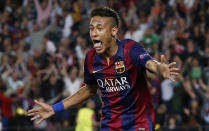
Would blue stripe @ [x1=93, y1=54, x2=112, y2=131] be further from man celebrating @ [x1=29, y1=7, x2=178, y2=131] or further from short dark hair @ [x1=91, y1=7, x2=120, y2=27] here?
short dark hair @ [x1=91, y1=7, x2=120, y2=27]

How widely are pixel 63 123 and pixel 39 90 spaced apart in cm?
110

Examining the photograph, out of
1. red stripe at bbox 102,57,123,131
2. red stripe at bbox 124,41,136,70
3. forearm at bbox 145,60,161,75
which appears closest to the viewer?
forearm at bbox 145,60,161,75

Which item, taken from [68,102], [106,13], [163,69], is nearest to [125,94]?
[68,102]

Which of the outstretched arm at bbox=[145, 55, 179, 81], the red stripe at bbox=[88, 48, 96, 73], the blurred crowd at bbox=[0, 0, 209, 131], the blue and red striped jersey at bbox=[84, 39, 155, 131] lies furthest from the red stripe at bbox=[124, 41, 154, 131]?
the blurred crowd at bbox=[0, 0, 209, 131]

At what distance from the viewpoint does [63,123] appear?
13477mm

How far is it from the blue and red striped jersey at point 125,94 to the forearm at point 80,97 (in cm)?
45

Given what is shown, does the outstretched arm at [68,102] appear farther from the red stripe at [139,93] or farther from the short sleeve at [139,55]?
the short sleeve at [139,55]

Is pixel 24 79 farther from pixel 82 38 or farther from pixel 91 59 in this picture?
pixel 91 59

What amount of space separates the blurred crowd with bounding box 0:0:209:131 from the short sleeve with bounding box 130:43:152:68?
5649 mm

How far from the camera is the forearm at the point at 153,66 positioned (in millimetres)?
5318

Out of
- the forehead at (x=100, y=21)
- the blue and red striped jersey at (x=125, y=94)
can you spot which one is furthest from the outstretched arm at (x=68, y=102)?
the forehead at (x=100, y=21)

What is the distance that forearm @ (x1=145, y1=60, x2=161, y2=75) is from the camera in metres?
5.32

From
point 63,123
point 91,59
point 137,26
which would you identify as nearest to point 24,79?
point 63,123

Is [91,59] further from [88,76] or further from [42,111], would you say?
[42,111]
